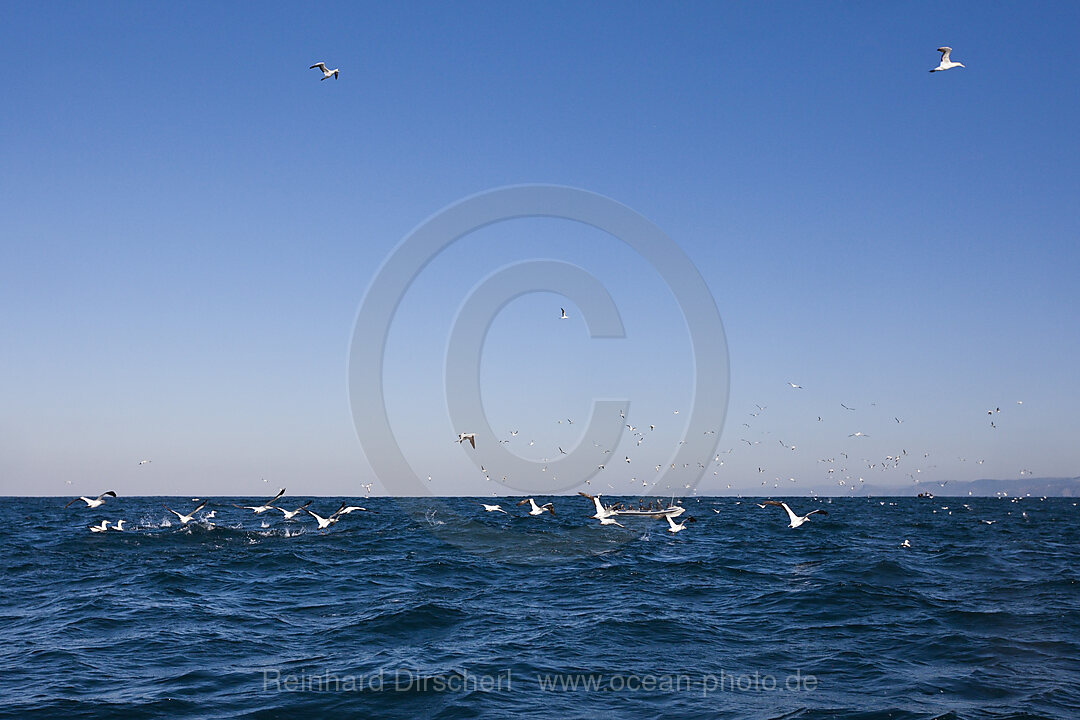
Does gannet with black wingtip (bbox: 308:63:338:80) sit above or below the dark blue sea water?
above

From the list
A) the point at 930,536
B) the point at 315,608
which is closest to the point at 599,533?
the point at 930,536

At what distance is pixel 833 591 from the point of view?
73.2ft

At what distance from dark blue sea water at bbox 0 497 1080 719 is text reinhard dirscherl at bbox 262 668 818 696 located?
0.19 feet

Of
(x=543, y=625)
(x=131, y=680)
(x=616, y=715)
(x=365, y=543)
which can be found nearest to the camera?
(x=616, y=715)

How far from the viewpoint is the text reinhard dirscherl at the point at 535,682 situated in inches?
523

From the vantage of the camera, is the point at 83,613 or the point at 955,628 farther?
the point at 83,613

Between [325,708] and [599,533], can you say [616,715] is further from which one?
[599,533]

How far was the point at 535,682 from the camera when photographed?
13727 millimetres

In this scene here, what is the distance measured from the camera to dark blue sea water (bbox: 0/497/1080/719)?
1255cm

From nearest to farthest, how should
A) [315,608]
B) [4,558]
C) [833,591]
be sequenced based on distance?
1. [315,608]
2. [833,591]
3. [4,558]

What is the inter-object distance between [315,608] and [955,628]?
16.8 m

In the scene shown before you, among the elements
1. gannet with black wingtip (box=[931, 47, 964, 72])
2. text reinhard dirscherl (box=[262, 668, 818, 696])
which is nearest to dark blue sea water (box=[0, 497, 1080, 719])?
text reinhard dirscherl (box=[262, 668, 818, 696])

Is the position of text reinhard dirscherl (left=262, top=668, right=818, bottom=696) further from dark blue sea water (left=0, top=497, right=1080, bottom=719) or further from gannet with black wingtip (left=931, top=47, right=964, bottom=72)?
gannet with black wingtip (left=931, top=47, right=964, bottom=72)

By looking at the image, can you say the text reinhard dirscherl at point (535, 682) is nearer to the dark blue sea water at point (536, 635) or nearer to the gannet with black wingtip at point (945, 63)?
the dark blue sea water at point (536, 635)
